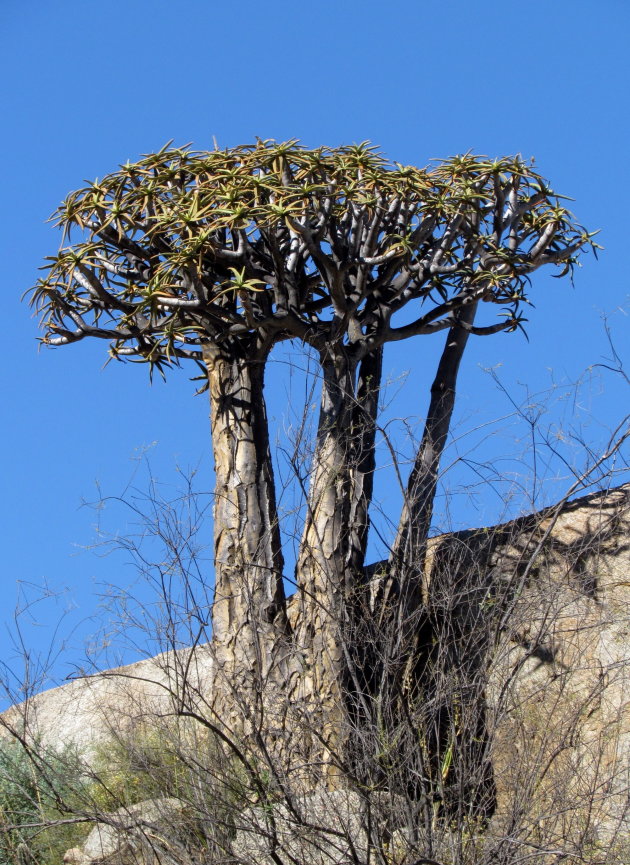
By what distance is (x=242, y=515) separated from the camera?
7133 millimetres

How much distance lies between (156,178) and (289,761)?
159 inches

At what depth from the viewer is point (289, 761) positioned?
532 cm

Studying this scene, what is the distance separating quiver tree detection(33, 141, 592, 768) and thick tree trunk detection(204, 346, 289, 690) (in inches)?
0.5

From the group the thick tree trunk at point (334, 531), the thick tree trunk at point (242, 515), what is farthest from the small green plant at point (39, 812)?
the thick tree trunk at point (334, 531)

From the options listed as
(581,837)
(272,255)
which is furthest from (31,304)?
(581,837)

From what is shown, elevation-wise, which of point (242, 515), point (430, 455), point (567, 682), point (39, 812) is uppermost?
point (430, 455)

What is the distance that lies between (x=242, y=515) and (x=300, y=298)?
148 centimetres

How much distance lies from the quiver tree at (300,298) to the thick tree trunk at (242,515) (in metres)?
0.01

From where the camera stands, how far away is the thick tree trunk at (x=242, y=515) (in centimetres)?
690

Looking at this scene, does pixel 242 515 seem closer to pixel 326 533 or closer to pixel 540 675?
pixel 326 533

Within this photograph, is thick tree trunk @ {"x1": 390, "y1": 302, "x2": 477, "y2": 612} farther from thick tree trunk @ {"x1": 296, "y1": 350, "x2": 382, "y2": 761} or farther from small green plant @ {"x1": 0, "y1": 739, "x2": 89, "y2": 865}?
small green plant @ {"x1": 0, "y1": 739, "x2": 89, "y2": 865}

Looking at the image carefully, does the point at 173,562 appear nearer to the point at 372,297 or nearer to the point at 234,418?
the point at 234,418

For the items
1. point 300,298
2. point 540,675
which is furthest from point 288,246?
point 540,675

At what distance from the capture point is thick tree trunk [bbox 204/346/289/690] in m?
6.90
